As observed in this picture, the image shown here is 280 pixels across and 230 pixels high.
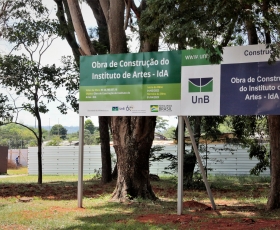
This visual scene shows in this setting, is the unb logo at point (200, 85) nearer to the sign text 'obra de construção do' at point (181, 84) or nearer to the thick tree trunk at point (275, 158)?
the sign text 'obra de construção do' at point (181, 84)

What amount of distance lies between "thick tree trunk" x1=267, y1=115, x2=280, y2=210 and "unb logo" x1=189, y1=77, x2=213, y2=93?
1.87 m

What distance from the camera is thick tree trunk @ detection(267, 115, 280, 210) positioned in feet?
39.3

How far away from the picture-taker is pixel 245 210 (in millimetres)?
12641

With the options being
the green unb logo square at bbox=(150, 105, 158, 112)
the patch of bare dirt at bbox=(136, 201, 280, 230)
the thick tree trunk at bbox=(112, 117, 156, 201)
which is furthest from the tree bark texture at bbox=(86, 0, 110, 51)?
the patch of bare dirt at bbox=(136, 201, 280, 230)

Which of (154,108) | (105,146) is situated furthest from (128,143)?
(105,146)

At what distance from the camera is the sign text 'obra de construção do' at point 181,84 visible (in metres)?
10.7

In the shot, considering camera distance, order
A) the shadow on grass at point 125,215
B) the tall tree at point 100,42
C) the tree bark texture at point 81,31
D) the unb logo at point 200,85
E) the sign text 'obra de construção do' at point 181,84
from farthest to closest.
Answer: the tall tree at point 100,42 → the tree bark texture at point 81,31 → the unb logo at point 200,85 → the sign text 'obra de construção do' at point 181,84 → the shadow on grass at point 125,215

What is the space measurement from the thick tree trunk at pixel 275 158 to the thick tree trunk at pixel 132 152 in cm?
365

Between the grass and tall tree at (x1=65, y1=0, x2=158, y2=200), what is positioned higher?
tall tree at (x1=65, y1=0, x2=158, y2=200)

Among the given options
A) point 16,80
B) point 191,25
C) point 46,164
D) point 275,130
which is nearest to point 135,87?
point 191,25

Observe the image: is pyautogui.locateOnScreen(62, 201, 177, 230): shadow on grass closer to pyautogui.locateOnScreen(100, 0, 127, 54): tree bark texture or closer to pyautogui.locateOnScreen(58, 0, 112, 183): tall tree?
pyautogui.locateOnScreen(100, 0, 127, 54): tree bark texture

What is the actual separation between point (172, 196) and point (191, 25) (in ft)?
25.8

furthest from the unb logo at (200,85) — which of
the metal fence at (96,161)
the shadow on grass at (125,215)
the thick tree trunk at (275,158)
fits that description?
the metal fence at (96,161)

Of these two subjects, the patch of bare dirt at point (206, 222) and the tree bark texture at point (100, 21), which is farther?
the tree bark texture at point (100, 21)
